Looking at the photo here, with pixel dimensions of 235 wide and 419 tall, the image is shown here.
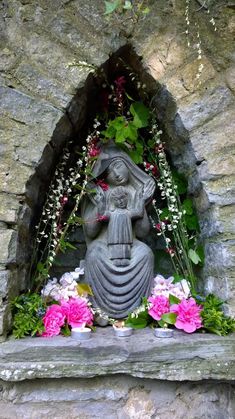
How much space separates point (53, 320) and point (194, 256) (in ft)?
2.94

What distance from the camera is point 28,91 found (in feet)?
6.65

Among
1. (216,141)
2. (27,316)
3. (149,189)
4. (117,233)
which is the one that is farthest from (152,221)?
(27,316)

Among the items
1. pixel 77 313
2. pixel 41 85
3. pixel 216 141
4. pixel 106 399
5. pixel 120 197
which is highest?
pixel 41 85

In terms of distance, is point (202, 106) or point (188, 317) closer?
point (188, 317)

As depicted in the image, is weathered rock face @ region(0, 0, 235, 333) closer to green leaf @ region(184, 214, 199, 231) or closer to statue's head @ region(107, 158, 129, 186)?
green leaf @ region(184, 214, 199, 231)

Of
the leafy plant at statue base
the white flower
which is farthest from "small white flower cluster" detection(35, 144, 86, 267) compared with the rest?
the white flower

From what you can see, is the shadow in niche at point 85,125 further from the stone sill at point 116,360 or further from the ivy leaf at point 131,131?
the stone sill at point 116,360

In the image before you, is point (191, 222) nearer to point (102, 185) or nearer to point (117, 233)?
point (117, 233)

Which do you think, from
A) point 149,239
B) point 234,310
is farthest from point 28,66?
point 234,310

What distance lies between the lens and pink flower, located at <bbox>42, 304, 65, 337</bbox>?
76.5 inches

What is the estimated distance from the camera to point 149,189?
2357 mm

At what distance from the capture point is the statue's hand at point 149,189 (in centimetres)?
234

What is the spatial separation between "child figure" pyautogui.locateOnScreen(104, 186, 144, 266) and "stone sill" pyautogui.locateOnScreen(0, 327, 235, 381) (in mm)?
515

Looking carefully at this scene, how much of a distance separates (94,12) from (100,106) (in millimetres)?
564
